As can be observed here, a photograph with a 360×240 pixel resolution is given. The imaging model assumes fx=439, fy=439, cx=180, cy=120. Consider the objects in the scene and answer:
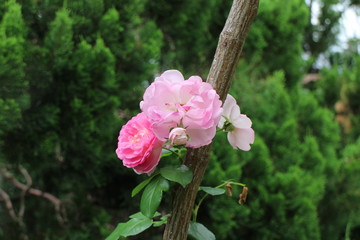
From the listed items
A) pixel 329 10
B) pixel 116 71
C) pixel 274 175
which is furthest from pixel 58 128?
pixel 329 10

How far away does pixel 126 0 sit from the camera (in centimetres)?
199

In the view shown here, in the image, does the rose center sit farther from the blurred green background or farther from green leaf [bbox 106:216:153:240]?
the blurred green background

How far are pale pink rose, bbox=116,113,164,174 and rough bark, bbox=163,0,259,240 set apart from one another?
71 mm

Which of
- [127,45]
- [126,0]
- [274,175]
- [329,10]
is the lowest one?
[274,175]

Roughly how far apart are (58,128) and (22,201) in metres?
0.47

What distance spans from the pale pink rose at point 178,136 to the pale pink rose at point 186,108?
2 centimetres

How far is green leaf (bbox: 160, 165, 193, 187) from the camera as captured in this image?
Result: 2.57 ft

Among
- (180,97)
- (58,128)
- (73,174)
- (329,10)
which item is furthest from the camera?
(329,10)

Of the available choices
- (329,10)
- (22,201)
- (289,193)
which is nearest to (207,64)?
(289,193)

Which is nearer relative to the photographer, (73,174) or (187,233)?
(187,233)

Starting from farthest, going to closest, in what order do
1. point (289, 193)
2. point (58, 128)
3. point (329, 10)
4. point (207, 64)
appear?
point (329, 10) < point (207, 64) < point (289, 193) < point (58, 128)

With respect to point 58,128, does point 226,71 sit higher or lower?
higher

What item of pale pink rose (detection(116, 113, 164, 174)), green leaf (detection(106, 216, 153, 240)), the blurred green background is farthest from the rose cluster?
the blurred green background

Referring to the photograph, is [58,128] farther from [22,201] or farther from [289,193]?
A: [289,193]
